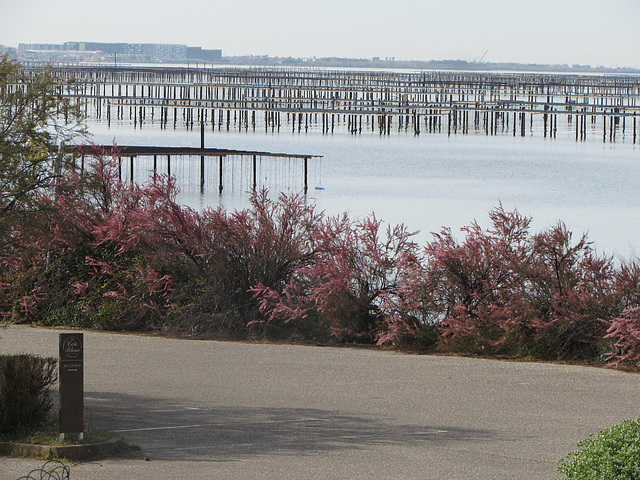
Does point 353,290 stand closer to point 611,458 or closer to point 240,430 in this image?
point 240,430

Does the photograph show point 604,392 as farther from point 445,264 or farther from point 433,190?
point 433,190

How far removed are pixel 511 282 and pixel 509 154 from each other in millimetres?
61120

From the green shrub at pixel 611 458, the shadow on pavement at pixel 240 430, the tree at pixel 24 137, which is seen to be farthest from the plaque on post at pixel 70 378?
the green shrub at pixel 611 458

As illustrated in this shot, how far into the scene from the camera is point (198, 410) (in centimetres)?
952

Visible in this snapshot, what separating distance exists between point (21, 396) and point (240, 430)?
193 centimetres

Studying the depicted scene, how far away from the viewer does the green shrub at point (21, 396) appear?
818 centimetres

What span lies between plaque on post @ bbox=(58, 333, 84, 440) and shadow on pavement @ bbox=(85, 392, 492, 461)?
0.75 m

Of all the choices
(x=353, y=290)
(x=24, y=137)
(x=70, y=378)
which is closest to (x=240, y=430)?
(x=70, y=378)

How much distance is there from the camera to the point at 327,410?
9.62 meters

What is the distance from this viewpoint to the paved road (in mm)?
7559

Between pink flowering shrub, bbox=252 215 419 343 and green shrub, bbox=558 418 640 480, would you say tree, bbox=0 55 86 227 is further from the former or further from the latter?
green shrub, bbox=558 418 640 480

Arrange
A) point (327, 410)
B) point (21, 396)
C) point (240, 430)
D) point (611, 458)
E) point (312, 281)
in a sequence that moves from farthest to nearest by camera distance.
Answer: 1. point (312, 281)
2. point (327, 410)
3. point (240, 430)
4. point (21, 396)
5. point (611, 458)

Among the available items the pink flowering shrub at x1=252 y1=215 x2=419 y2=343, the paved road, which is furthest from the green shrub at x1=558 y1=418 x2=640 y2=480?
the pink flowering shrub at x1=252 y1=215 x2=419 y2=343

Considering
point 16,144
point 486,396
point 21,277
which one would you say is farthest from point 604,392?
point 21,277
